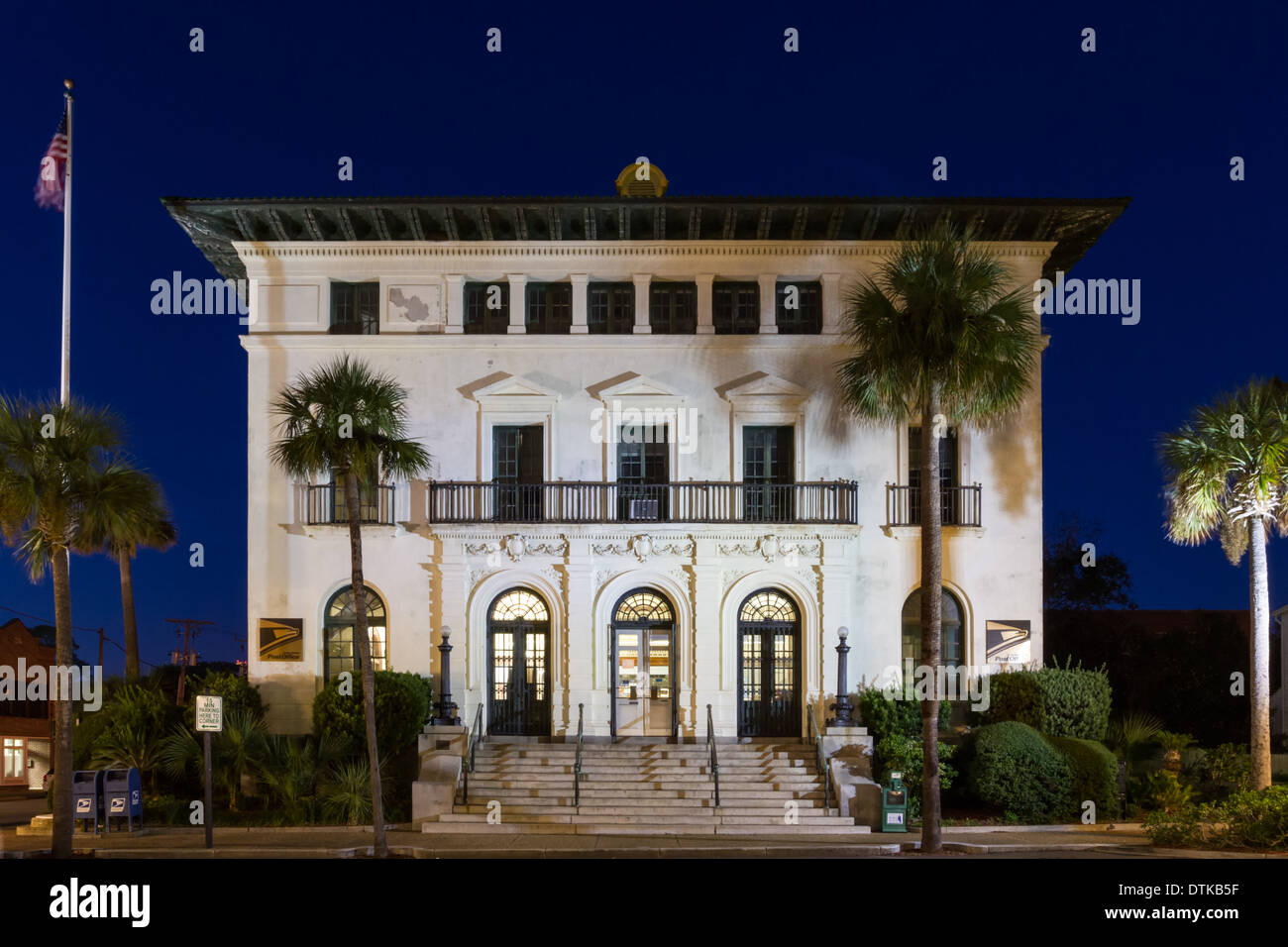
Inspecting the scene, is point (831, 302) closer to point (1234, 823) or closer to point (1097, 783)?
point (1097, 783)

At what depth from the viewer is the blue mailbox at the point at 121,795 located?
20.3 m

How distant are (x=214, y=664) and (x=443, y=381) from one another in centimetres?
2199

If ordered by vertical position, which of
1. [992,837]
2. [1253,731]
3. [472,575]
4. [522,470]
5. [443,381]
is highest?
[443,381]

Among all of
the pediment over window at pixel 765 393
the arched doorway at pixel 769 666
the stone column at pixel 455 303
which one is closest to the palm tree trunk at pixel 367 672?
the stone column at pixel 455 303

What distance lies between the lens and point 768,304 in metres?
24.7

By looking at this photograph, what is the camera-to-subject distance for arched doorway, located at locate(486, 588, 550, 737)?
24.0m

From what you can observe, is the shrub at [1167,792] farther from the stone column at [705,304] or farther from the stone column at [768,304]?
the stone column at [705,304]

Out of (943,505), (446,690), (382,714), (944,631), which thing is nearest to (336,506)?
(446,690)

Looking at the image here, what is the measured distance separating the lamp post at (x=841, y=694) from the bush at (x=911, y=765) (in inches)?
35.8

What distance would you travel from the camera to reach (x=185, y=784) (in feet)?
74.6

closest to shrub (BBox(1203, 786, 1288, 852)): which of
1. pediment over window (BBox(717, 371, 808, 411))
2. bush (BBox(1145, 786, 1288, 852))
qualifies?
bush (BBox(1145, 786, 1288, 852))

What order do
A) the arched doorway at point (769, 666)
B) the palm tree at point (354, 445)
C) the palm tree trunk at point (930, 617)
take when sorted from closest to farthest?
the palm tree trunk at point (930, 617) → the palm tree at point (354, 445) → the arched doorway at point (769, 666)
